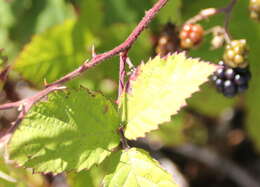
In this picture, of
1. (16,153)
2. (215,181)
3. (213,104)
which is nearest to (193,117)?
(213,104)

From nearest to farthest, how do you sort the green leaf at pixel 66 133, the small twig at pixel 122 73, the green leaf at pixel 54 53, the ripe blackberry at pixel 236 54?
the green leaf at pixel 66 133 → the small twig at pixel 122 73 → the ripe blackberry at pixel 236 54 → the green leaf at pixel 54 53

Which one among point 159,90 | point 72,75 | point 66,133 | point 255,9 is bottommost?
point 255,9

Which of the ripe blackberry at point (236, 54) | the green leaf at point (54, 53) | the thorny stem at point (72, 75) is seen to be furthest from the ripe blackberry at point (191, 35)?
the green leaf at point (54, 53)

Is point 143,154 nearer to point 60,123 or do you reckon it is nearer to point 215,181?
point 60,123

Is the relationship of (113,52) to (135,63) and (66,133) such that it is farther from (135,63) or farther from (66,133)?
(135,63)

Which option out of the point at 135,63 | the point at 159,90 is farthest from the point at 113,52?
the point at 135,63

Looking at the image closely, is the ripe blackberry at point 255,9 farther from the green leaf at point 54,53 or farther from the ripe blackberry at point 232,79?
the green leaf at point 54,53
